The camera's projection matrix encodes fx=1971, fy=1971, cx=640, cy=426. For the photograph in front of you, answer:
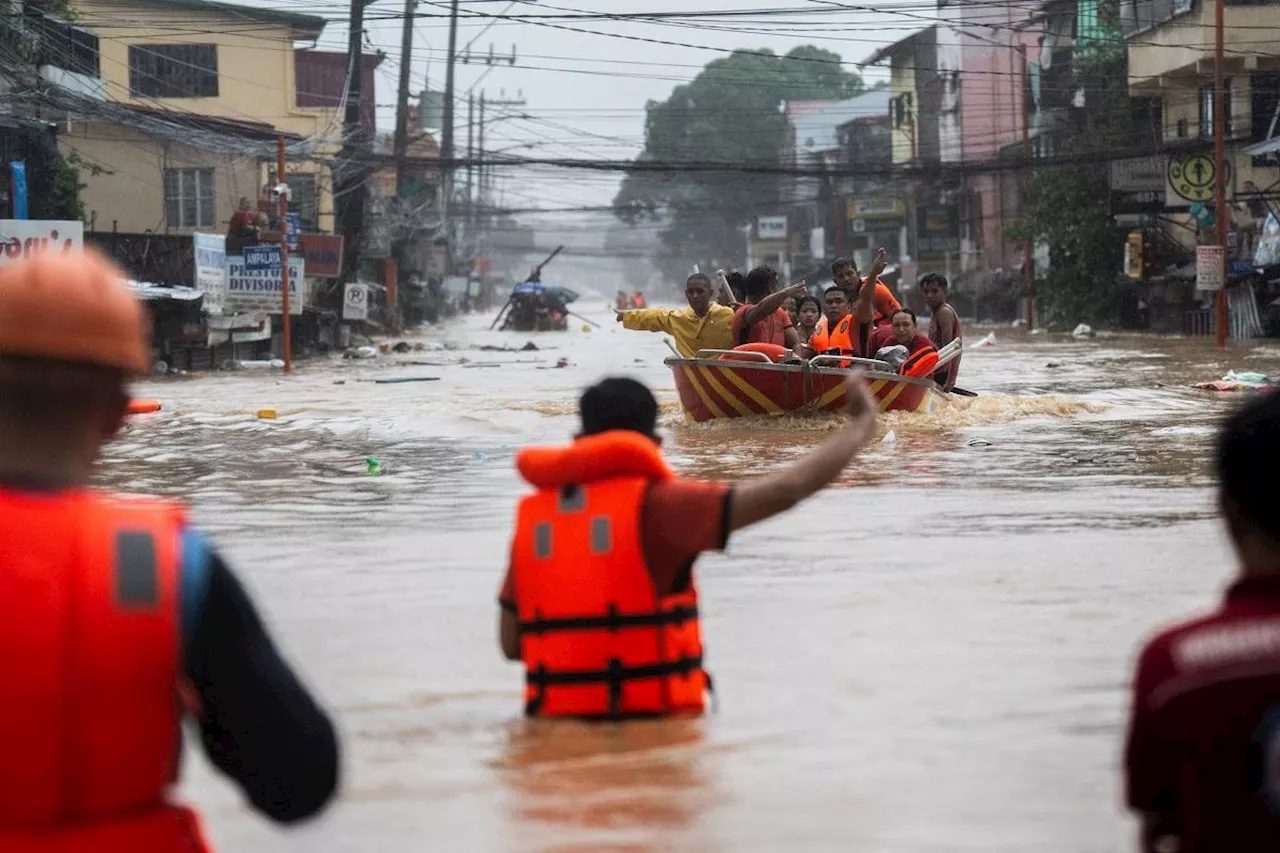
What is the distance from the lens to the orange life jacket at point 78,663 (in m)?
2.28

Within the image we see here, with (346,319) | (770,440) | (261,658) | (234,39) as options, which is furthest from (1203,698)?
(234,39)

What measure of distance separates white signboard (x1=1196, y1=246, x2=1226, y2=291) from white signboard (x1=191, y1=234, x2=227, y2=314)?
1632 cm

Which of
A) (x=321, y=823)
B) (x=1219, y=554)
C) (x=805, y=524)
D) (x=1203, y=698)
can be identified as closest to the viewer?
(x=1203, y=698)

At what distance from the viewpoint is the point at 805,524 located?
37.6 ft

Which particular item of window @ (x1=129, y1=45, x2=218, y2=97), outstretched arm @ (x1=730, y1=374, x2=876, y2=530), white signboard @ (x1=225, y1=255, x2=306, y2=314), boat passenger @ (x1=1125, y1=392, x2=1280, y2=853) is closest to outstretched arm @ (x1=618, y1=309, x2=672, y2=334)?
outstretched arm @ (x1=730, y1=374, x2=876, y2=530)

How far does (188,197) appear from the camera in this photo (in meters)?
43.0

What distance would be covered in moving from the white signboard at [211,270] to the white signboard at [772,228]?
71139mm

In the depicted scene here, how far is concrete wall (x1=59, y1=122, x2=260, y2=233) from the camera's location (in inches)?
1606

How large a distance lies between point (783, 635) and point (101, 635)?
5720 mm

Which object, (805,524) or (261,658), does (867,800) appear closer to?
(261,658)

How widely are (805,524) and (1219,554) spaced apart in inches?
100

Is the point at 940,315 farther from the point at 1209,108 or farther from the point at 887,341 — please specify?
the point at 1209,108

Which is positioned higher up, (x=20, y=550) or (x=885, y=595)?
(x=20, y=550)

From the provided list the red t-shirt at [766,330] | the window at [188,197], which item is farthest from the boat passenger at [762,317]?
the window at [188,197]
